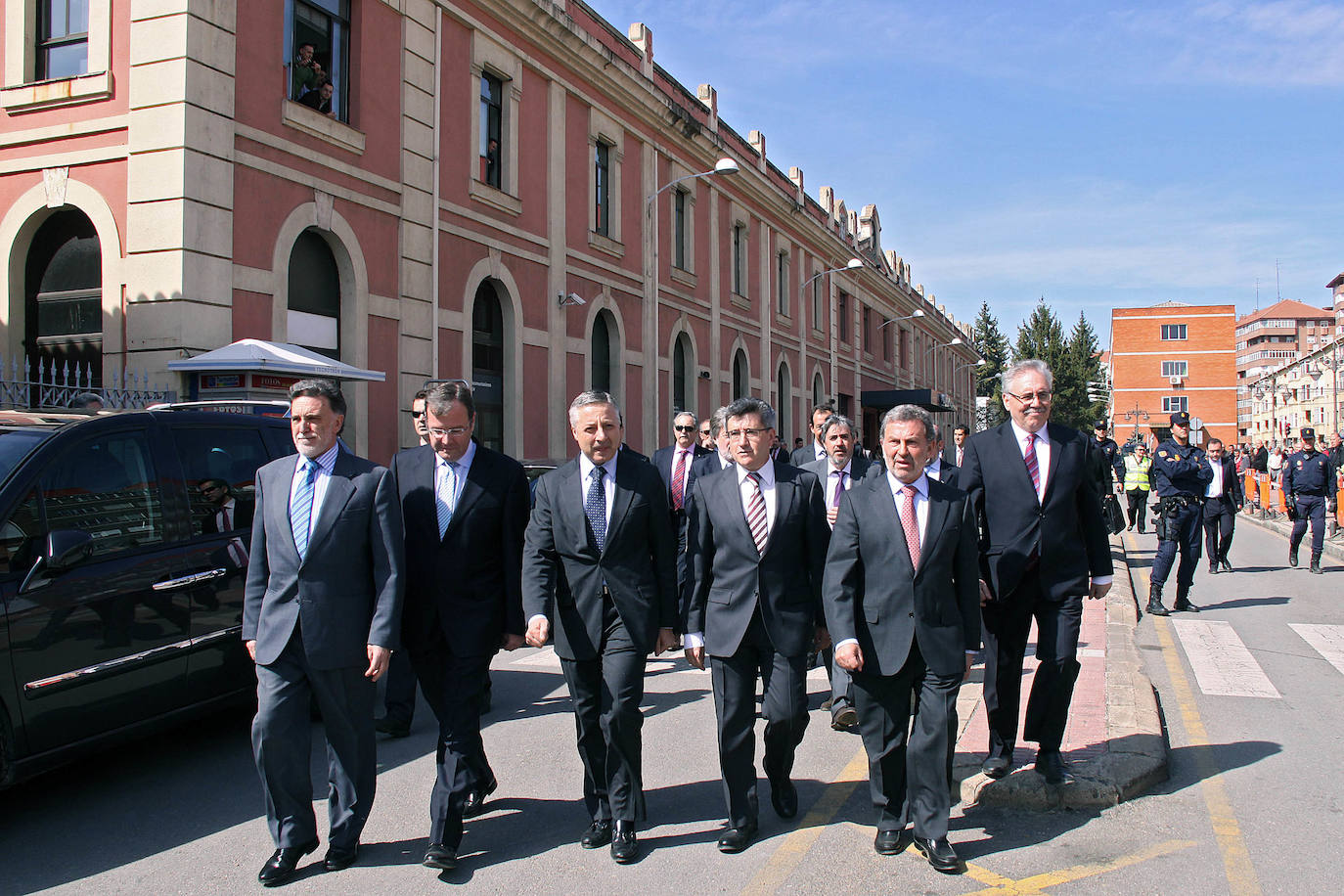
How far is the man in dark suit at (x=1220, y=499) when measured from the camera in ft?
40.0

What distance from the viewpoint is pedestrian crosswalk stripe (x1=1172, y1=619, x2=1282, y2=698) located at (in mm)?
7137

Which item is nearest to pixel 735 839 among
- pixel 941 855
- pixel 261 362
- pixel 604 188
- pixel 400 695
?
pixel 941 855

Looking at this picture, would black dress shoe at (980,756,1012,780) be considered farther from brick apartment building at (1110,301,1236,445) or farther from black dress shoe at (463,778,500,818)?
brick apartment building at (1110,301,1236,445)

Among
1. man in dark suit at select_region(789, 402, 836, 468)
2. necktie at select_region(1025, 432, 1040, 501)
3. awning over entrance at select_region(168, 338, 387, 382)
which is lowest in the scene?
necktie at select_region(1025, 432, 1040, 501)

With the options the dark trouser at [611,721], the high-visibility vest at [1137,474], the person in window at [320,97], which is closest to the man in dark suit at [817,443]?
the dark trouser at [611,721]

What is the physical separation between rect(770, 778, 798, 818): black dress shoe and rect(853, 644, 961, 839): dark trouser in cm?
43

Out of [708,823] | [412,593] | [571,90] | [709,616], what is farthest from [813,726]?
[571,90]

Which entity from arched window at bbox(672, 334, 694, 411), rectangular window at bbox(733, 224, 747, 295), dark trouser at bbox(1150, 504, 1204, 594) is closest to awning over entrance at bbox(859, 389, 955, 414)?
rectangular window at bbox(733, 224, 747, 295)

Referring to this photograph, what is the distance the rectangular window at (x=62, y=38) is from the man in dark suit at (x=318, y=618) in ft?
37.2

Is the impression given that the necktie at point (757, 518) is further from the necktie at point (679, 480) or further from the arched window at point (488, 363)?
the arched window at point (488, 363)

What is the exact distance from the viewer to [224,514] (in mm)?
5754

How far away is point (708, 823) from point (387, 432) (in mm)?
11227

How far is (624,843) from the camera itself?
4.22 meters

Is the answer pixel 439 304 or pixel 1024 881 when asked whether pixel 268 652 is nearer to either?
pixel 1024 881
